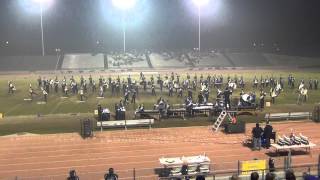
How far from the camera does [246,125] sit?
30078mm

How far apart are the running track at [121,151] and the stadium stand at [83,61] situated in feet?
174

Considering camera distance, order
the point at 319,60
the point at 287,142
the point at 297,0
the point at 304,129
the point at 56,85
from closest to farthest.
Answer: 1. the point at 287,142
2. the point at 304,129
3. the point at 56,85
4. the point at 319,60
5. the point at 297,0

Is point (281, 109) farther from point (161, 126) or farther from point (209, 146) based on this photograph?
point (209, 146)

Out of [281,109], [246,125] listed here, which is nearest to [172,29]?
[281,109]

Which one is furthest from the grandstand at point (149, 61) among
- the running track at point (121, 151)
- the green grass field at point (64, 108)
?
the running track at point (121, 151)

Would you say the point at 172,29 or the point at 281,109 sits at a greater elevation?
the point at 172,29

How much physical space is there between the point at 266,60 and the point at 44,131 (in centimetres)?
6305

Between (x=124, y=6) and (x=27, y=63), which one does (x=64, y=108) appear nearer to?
(x=27, y=63)

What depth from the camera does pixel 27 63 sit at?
82.1m

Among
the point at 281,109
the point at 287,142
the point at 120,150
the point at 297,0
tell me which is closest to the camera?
the point at 287,142

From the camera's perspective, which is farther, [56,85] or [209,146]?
[56,85]

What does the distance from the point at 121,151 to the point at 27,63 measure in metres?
62.8

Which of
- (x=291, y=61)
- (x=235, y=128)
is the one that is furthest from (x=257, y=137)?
(x=291, y=61)

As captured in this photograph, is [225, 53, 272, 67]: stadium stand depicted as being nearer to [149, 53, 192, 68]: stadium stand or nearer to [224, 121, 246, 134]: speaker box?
[149, 53, 192, 68]: stadium stand
